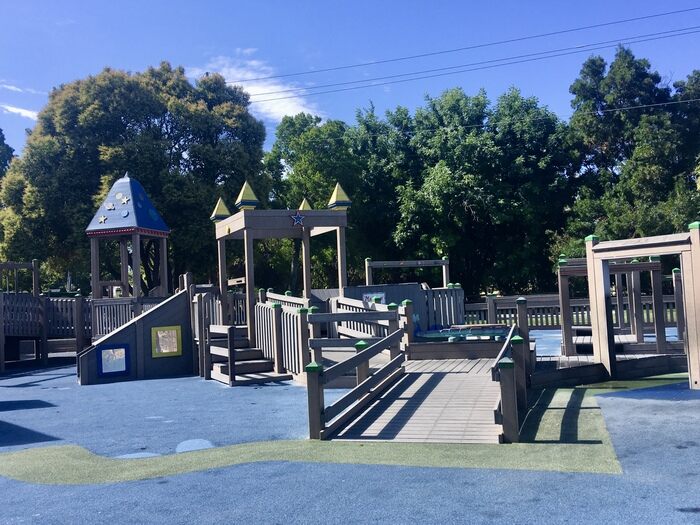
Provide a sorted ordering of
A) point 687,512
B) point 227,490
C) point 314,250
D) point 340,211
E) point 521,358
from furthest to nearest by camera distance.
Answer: point 314,250
point 340,211
point 521,358
point 227,490
point 687,512

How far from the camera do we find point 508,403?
304 inches

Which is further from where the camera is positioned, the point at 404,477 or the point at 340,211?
the point at 340,211

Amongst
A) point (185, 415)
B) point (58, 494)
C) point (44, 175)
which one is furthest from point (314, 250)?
point (58, 494)

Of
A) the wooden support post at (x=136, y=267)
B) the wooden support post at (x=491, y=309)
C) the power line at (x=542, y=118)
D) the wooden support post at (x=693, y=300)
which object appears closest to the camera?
the wooden support post at (x=693, y=300)

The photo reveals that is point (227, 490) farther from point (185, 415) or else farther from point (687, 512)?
point (185, 415)

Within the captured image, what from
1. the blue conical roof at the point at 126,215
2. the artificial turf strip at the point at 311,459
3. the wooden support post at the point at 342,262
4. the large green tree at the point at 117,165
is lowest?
the artificial turf strip at the point at 311,459

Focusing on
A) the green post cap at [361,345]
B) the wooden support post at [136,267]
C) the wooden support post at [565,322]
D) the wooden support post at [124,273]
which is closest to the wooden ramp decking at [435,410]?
the green post cap at [361,345]

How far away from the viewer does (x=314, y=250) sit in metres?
32.7

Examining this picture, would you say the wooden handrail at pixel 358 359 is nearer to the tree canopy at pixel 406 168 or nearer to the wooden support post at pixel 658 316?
the wooden support post at pixel 658 316

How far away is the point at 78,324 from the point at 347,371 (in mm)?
14365

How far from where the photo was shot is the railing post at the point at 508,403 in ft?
25.4

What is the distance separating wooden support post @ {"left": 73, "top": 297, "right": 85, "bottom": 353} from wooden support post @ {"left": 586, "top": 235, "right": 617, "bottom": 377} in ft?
50.5

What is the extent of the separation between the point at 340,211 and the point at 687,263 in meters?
8.52

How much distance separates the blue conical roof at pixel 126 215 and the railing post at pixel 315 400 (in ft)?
50.0
